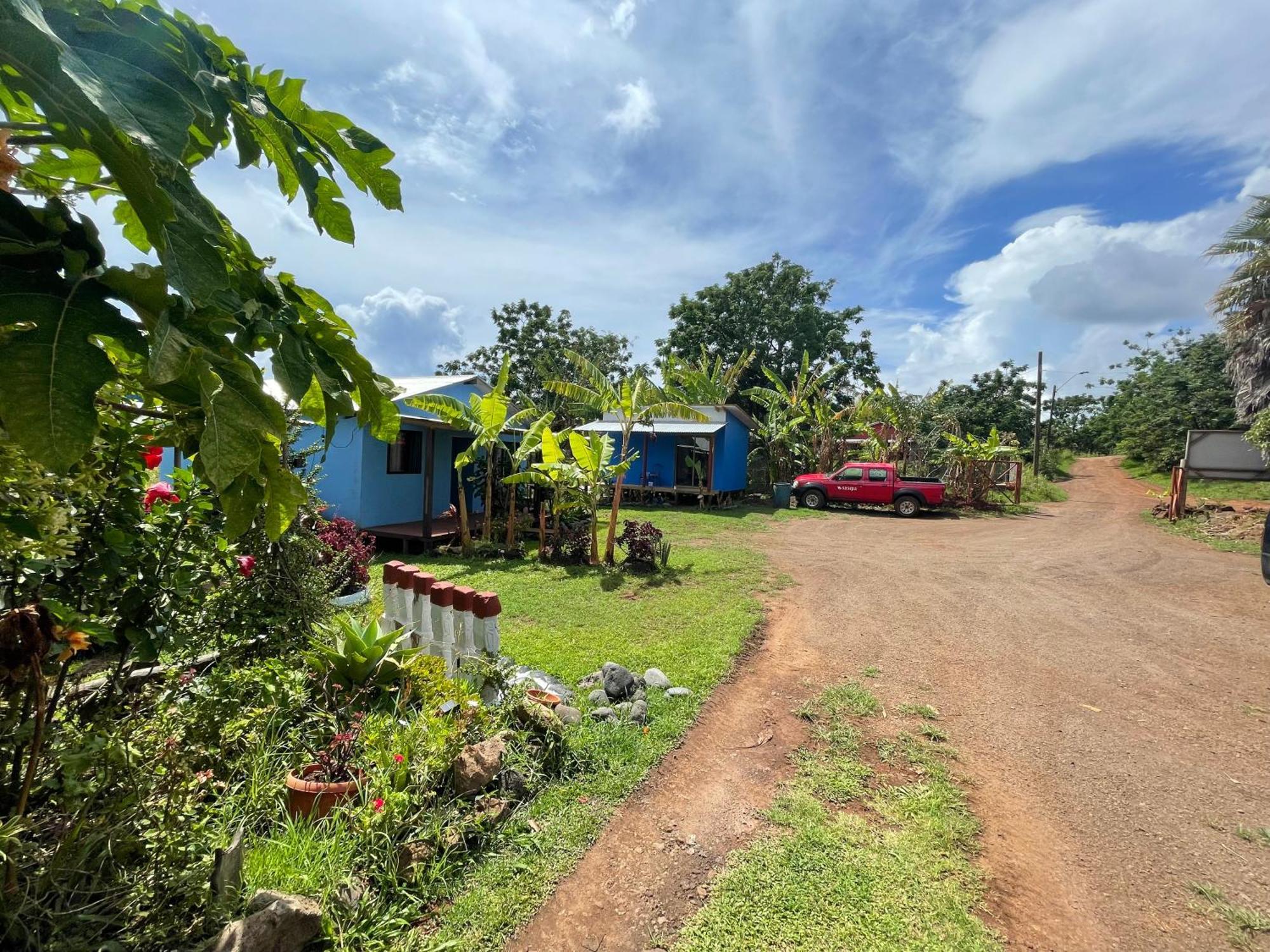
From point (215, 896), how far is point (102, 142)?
2581 millimetres

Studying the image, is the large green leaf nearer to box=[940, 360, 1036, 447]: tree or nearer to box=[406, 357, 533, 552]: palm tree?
box=[406, 357, 533, 552]: palm tree

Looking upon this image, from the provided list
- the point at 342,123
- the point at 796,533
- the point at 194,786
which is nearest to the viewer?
the point at 342,123

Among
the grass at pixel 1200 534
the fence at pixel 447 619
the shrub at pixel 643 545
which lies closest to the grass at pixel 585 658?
the shrub at pixel 643 545

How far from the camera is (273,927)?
199 cm

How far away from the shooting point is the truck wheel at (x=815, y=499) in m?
19.8

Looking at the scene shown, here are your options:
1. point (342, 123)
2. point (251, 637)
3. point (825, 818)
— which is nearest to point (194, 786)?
point (251, 637)

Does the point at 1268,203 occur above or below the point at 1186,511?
above

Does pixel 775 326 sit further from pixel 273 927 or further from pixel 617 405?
pixel 273 927

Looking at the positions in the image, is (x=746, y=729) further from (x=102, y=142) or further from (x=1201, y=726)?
(x=102, y=142)

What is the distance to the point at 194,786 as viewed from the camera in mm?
2492

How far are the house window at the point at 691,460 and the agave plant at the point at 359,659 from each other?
56.3 feet

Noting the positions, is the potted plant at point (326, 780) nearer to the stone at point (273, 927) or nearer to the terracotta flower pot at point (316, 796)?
the terracotta flower pot at point (316, 796)

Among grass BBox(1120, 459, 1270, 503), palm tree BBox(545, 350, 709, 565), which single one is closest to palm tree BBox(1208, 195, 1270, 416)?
grass BBox(1120, 459, 1270, 503)

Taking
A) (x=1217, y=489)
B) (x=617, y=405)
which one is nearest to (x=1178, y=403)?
(x=1217, y=489)
